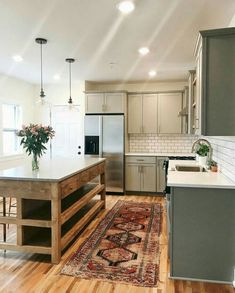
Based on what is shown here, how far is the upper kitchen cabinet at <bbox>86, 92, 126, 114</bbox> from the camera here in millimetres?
6098

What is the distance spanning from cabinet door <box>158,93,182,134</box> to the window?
3.33 m

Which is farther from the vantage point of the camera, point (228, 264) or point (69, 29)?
point (69, 29)

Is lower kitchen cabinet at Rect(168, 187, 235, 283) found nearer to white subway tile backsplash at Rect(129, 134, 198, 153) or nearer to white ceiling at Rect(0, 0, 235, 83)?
white ceiling at Rect(0, 0, 235, 83)

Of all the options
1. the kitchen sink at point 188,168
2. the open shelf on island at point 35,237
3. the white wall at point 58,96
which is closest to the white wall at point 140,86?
the white wall at point 58,96

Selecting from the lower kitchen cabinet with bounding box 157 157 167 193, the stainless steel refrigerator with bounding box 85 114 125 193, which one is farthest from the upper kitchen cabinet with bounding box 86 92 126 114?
the lower kitchen cabinet with bounding box 157 157 167 193

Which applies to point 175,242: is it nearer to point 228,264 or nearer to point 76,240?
point 228,264

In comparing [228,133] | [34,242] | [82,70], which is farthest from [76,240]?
[82,70]

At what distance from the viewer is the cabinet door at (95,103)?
20.3ft

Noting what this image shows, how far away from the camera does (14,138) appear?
20.4 feet

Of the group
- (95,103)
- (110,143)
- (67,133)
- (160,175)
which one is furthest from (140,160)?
(67,133)

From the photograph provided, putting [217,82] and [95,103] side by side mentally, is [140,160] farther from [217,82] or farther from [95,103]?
[217,82]

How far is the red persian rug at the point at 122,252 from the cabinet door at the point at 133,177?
150 cm

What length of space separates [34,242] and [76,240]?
2.05ft

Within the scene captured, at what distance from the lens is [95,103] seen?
624 centimetres
